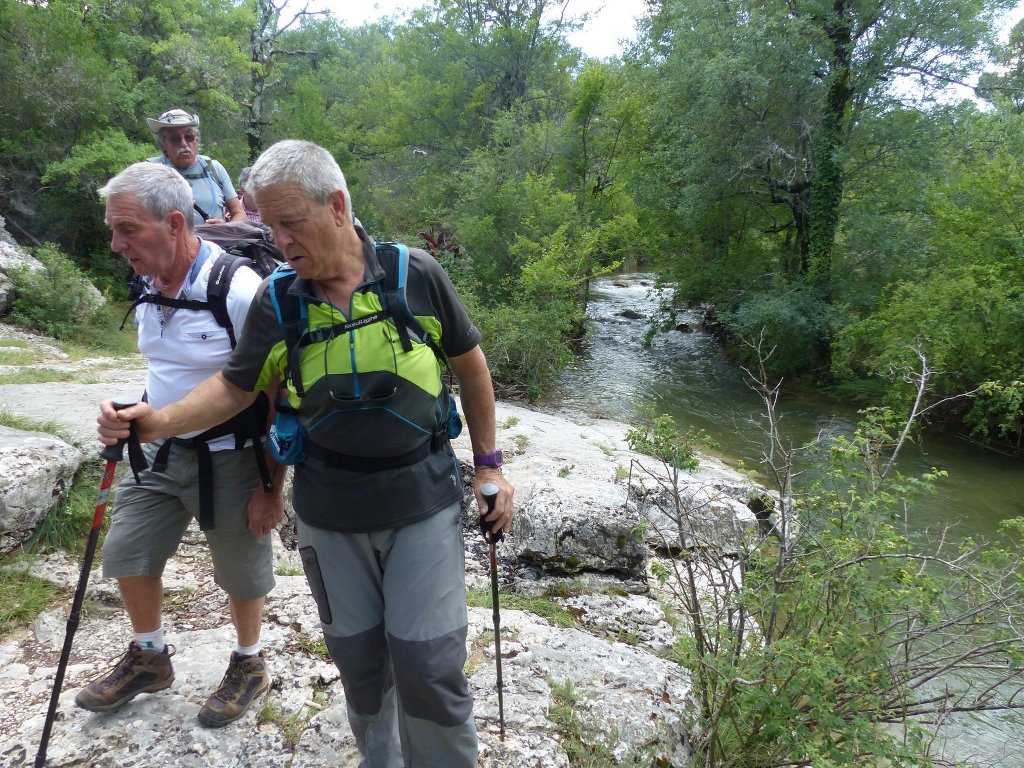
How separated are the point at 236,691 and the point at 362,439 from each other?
138cm

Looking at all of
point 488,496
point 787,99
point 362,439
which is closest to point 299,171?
point 362,439

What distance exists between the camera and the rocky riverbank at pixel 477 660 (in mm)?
2283

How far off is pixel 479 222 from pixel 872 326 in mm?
8587

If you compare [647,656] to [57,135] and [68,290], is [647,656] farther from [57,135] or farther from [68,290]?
[57,135]

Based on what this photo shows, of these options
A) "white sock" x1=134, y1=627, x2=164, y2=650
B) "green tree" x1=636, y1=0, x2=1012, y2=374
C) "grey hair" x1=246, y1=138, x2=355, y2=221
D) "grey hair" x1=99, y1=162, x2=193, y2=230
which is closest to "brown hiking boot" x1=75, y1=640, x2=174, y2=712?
"white sock" x1=134, y1=627, x2=164, y2=650

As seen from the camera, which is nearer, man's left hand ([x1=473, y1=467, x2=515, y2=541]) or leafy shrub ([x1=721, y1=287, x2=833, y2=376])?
man's left hand ([x1=473, y1=467, x2=515, y2=541])

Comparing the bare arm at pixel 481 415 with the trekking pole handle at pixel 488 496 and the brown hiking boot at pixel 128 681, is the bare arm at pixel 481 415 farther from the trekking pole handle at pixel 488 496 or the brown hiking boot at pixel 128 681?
the brown hiking boot at pixel 128 681

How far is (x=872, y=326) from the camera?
35.6 feet

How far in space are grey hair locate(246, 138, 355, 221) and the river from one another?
106 inches

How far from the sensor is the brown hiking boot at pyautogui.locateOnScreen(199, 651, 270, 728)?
2.32 meters

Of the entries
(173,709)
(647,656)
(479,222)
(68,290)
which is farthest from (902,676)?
(479,222)

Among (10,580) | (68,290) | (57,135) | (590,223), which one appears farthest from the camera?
(590,223)

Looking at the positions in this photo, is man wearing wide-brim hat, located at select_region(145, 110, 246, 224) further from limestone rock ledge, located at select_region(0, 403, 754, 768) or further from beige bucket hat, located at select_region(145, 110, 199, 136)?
limestone rock ledge, located at select_region(0, 403, 754, 768)

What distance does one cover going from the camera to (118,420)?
1.79 meters
